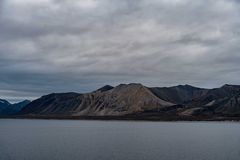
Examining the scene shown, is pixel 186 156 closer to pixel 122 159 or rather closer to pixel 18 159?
pixel 122 159

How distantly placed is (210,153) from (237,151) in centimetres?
565

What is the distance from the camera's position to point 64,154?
66.4 metres

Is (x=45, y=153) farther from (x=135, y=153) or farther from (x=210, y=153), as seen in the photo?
(x=210, y=153)

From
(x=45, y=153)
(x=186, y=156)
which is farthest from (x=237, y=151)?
(x=45, y=153)

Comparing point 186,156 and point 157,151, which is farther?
point 157,151

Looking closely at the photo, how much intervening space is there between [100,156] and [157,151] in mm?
11856

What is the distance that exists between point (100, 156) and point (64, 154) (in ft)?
21.3

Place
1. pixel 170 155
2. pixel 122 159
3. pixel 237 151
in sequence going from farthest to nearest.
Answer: pixel 237 151
pixel 170 155
pixel 122 159

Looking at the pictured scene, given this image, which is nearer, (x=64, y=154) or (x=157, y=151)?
(x=64, y=154)

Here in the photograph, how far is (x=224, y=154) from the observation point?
6619 centimetres

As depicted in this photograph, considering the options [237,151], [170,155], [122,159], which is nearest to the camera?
[122,159]

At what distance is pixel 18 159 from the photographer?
60.8m

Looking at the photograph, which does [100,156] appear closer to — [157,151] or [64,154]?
[64,154]

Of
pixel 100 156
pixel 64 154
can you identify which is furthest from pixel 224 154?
pixel 64 154
